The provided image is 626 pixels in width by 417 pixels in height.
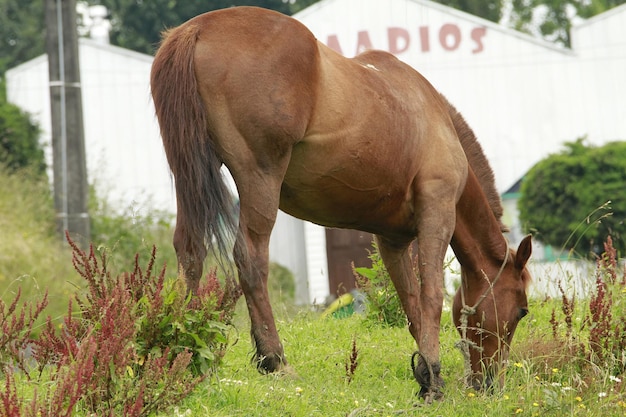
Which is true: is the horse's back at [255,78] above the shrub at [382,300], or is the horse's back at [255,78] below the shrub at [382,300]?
above

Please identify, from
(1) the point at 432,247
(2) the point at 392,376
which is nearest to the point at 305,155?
(1) the point at 432,247

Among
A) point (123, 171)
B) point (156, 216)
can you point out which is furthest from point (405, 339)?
point (123, 171)

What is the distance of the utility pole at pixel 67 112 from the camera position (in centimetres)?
1294

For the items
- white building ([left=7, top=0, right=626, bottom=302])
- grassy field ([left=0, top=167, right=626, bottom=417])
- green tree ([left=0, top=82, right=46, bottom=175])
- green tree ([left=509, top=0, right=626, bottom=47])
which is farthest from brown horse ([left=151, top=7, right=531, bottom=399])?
green tree ([left=509, top=0, right=626, bottom=47])

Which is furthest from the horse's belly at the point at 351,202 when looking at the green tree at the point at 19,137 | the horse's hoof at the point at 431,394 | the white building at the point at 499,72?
the green tree at the point at 19,137

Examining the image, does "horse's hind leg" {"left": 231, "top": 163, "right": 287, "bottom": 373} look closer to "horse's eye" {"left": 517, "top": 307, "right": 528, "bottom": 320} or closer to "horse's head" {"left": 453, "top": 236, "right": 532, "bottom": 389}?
"horse's head" {"left": 453, "top": 236, "right": 532, "bottom": 389}

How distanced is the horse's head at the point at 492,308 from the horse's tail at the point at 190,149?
6.02 ft

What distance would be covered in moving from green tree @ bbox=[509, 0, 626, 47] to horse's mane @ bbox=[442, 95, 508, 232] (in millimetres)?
42983

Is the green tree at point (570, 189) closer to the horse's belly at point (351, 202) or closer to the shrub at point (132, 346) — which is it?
the horse's belly at point (351, 202)

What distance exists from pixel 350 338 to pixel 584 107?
56.6 ft

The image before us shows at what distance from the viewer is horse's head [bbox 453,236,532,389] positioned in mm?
6749

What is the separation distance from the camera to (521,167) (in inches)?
944

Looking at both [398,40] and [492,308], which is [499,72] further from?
[492,308]

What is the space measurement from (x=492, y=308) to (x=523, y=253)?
43 cm
